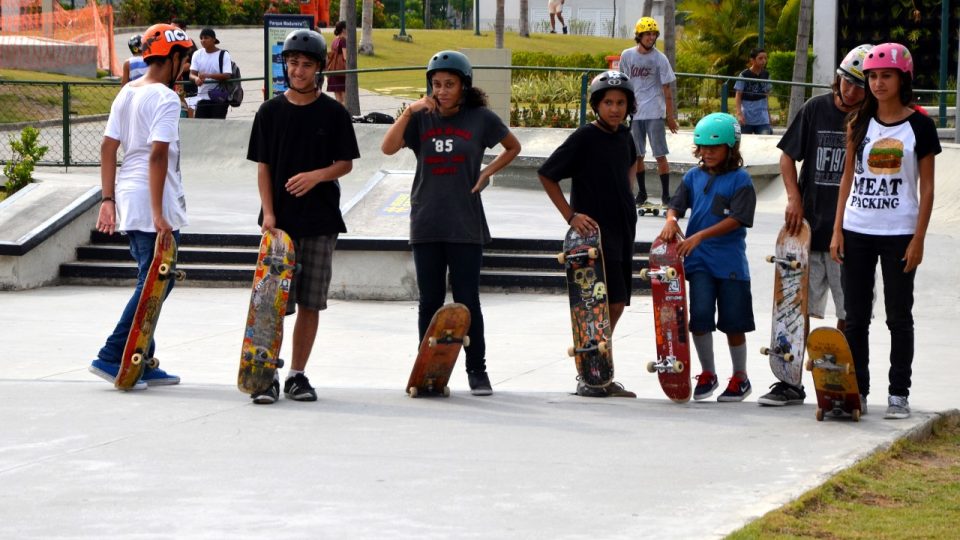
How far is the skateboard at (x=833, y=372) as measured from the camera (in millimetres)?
5875

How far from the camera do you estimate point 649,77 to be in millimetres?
12984

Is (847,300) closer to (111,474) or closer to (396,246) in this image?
(111,474)

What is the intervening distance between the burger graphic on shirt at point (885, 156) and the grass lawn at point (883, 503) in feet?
3.87

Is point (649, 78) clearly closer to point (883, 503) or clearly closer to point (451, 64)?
point (451, 64)

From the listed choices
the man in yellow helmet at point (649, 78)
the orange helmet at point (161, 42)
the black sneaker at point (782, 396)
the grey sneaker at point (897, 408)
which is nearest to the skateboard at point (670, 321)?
the black sneaker at point (782, 396)

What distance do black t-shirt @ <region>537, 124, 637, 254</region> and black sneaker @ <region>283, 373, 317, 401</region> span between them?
156 cm

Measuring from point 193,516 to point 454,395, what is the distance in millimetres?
2480

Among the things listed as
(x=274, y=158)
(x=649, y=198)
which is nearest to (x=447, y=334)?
(x=274, y=158)

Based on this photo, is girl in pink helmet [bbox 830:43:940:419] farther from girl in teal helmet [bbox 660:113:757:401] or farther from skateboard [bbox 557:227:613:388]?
skateboard [bbox 557:227:613:388]

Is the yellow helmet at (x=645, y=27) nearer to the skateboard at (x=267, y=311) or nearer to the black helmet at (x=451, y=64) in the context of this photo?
the black helmet at (x=451, y=64)

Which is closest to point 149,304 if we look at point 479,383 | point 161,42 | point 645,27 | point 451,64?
point 161,42

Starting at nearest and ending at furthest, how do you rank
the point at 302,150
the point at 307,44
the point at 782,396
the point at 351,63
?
the point at 307,44
the point at 302,150
the point at 782,396
the point at 351,63

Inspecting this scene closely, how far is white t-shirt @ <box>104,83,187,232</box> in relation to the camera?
6.68 metres

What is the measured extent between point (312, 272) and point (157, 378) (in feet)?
3.76
